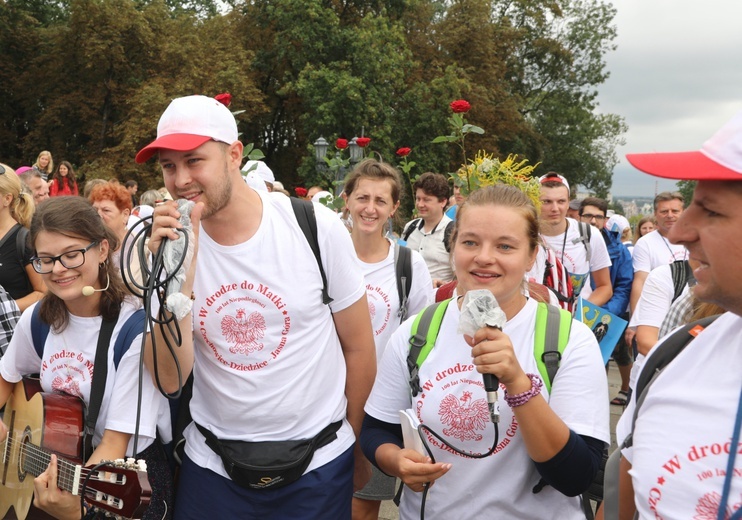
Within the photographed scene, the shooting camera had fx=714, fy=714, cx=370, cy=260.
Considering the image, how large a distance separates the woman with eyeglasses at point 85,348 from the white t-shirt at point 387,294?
Result: 1.65 meters

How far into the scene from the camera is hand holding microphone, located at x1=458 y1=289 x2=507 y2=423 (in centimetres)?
197

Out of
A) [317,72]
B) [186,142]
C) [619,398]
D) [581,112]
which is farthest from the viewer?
[581,112]

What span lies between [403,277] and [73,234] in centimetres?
206

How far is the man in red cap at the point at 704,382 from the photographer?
4.59 ft

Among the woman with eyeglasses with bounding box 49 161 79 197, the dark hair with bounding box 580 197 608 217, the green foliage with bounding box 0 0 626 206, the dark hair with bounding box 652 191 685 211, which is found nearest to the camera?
the dark hair with bounding box 652 191 685 211

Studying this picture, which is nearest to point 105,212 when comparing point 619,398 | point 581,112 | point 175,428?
point 175,428

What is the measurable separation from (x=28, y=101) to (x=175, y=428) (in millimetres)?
27854

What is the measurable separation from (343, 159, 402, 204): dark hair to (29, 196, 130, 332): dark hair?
208 centimetres

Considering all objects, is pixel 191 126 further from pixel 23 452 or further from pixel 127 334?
pixel 23 452

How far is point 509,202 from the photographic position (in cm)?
255

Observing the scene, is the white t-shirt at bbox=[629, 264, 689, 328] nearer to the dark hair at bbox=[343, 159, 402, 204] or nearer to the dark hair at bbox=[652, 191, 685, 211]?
the dark hair at bbox=[343, 159, 402, 204]

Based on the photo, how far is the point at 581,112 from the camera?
35406 millimetres

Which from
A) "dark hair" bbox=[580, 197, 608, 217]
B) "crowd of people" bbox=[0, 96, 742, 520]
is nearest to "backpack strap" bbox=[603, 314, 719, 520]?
"crowd of people" bbox=[0, 96, 742, 520]

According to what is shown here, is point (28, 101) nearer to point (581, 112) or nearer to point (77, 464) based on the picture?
point (581, 112)
